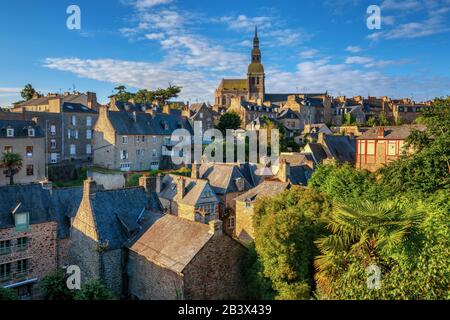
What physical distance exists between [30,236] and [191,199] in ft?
42.0

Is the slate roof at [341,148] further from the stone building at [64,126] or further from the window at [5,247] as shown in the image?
the window at [5,247]

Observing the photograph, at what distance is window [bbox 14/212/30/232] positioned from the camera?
72.2ft

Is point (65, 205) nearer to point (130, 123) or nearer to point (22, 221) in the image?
point (22, 221)

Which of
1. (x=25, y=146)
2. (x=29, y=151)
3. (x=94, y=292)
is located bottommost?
(x=94, y=292)

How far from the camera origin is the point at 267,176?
38250 mm

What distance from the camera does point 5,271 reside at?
21.4m

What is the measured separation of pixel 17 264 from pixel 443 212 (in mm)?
23924

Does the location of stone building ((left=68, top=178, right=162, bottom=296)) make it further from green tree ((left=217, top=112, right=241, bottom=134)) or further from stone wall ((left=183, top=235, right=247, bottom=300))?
green tree ((left=217, top=112, right=241, bottom=134))

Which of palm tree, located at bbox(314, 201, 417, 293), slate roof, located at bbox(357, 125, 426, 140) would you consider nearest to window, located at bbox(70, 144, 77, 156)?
slate roof, located at bbox(357, 125, 426, 140)

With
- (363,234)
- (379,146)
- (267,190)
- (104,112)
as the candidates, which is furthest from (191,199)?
(104,112)

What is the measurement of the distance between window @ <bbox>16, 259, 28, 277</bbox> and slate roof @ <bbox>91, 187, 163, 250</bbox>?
5.84 metres

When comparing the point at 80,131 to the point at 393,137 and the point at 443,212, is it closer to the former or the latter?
the point at 393,137

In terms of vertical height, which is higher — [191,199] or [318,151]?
[318,151]
